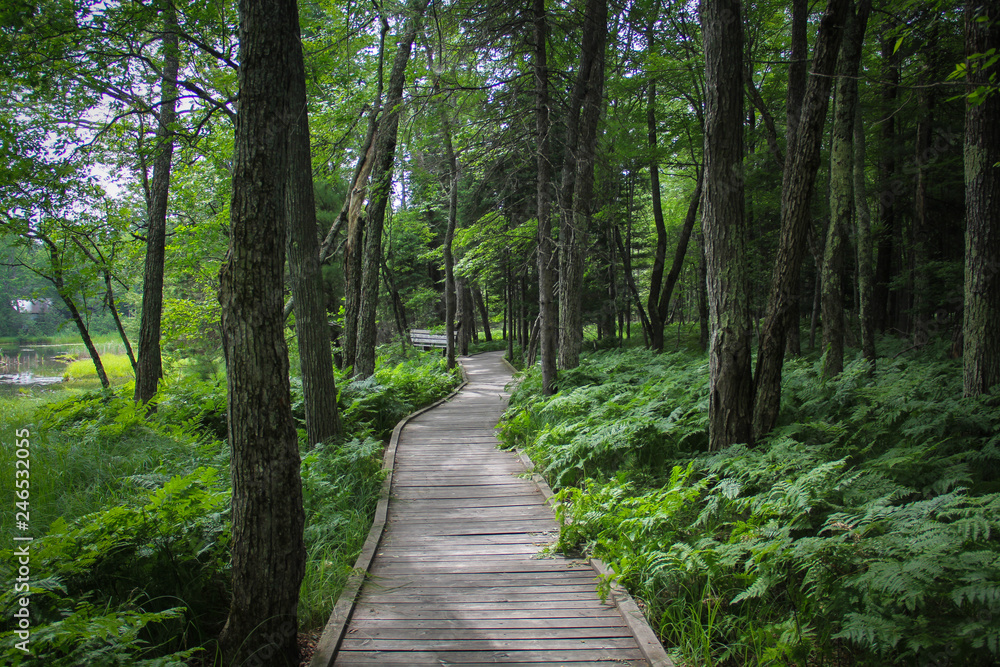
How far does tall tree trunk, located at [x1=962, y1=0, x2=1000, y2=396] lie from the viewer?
5157 millimetres

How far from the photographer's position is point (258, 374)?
316 centimetres

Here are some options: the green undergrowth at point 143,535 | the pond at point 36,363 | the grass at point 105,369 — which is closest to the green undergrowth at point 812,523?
the green undergrowth at point 143,535

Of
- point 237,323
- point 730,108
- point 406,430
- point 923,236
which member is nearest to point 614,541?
point 237,323

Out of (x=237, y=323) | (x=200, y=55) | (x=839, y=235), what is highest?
(x=200, y=55)

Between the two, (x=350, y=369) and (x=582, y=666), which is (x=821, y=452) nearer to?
(x=582, y=666)

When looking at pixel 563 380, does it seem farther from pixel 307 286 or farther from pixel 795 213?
pixel 795 213

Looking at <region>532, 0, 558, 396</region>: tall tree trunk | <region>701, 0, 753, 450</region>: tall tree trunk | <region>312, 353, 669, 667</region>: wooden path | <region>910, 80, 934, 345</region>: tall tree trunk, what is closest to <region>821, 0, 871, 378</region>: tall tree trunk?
<region>701, 0, 753, 450</region>: tall tree trunk

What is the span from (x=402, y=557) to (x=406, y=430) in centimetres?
470

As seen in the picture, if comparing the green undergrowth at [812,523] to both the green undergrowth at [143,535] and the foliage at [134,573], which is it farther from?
the foliage at [134,573]

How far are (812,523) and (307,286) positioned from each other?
6520 millimetres

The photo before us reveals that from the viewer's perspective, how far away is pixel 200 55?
35.0ft

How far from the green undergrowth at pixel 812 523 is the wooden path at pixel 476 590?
32cm

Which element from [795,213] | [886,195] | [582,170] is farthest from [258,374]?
[886,195]

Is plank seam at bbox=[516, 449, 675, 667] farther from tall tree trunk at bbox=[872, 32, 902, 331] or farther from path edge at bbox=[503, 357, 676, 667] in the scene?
tall tree trunk at bbox=[872, 32, 902, 331]
